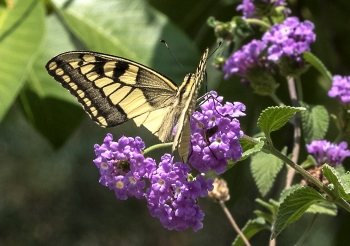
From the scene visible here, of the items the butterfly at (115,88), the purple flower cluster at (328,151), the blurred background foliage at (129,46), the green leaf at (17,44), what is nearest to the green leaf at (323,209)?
the purple flower cluster at (328,151)

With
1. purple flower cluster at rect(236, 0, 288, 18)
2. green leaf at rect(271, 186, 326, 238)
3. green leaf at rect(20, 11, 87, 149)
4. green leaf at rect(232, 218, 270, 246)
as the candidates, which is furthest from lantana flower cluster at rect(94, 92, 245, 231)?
green leaf at rect(20, 11, 87, 149)

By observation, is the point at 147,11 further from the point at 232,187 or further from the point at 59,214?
the point at 59,214

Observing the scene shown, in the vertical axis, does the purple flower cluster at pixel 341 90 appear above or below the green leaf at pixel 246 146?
below

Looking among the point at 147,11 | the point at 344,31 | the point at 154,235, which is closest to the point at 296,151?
the point at 147,11

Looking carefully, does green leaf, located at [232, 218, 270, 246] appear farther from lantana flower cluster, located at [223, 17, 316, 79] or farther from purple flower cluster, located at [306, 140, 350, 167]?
lantana flower cluster, located at [223, 17, 316, 79]

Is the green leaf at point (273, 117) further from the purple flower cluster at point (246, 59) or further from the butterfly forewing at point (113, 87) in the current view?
the purple flower cluster at point (246, 59)
